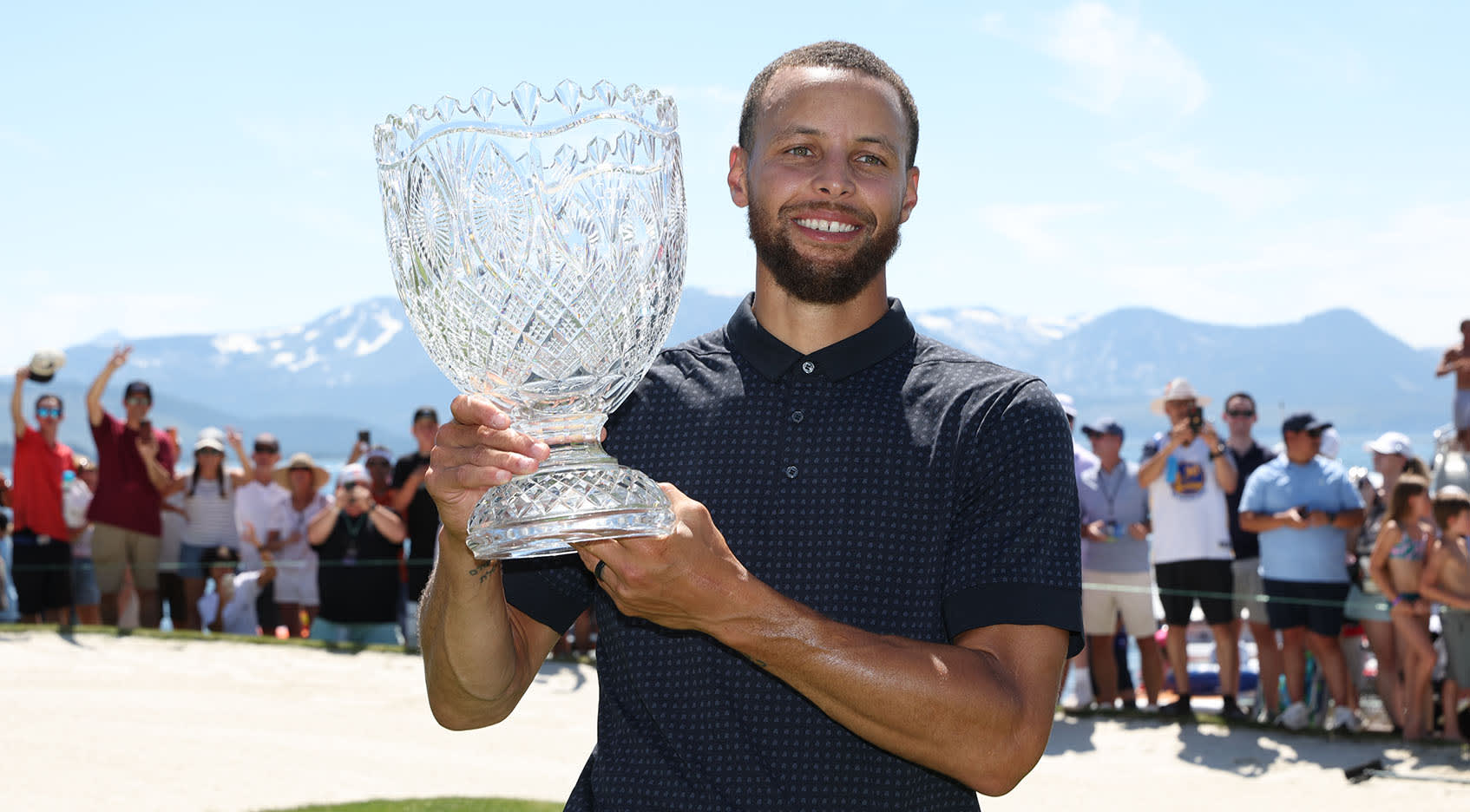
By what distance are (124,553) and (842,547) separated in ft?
32.6

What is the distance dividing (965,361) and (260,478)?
956 cm

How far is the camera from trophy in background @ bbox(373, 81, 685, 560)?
156cm

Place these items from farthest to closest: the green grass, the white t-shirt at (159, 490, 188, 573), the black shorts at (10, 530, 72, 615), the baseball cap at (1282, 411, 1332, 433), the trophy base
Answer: the white t-shirt at (159, 490, 188, 573), the black shorts at (10, 530, 72, 615), the baseball cap at (1282, 411, 1332, 433), the green grass, the trophy base

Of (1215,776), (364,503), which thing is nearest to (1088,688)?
(1215,776)

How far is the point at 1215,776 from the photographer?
772 centimetres

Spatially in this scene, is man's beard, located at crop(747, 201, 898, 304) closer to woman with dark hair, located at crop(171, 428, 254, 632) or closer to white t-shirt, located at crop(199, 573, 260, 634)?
woman with dark hair, located at crop(171, 428, 254, 632)

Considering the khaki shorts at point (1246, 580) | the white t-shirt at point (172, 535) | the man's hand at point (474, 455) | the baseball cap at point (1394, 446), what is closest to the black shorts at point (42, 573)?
the white t-shirt at point (172, 535)

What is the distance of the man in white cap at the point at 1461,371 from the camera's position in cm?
977

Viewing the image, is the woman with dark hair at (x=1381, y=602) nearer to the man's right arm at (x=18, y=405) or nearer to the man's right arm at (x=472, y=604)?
the man's right arm at (x=472, y=604)

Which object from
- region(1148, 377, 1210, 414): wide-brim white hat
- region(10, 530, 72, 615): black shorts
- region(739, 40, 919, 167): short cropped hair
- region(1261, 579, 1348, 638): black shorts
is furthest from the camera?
region(10, 530, 72, 615): black shorts

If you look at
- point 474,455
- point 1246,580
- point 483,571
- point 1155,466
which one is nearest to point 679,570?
point 474,455

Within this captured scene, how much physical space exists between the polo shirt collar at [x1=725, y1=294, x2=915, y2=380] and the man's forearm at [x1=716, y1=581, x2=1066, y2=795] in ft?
1.65

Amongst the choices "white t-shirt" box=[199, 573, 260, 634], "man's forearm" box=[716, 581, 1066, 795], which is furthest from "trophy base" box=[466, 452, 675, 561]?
"white t-shirt" box=[199, 573, 260, 634]

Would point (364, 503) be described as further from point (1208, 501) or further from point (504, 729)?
point (1208, 501)
